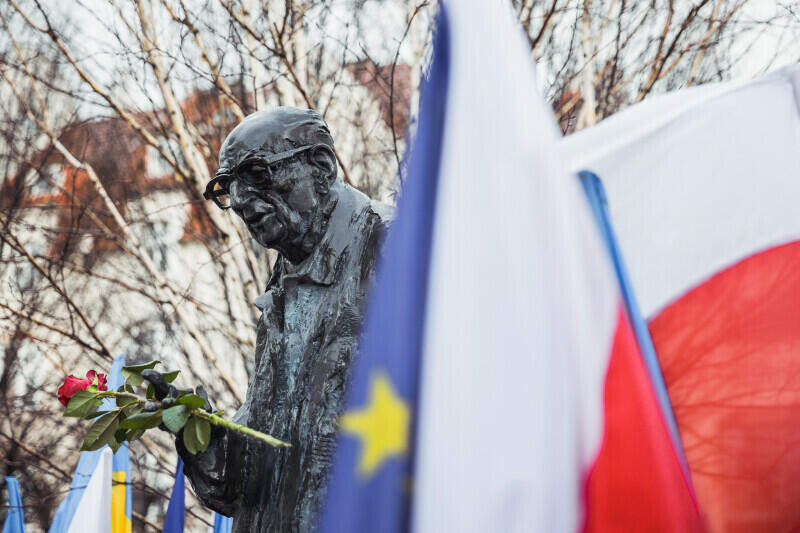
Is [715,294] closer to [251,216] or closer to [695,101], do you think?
[695,101]

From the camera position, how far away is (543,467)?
1878 millimetres

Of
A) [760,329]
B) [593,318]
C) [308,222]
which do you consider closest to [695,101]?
[760,329]

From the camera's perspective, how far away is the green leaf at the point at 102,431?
258 centimetres

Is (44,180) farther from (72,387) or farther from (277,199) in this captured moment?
(277,199)

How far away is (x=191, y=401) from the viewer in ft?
8.20

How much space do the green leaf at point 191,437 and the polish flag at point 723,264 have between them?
1083 millimetres

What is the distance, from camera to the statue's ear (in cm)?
273

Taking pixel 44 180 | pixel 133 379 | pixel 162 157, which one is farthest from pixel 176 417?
pixel 44 180

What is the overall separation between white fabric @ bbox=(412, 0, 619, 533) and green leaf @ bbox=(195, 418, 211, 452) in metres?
0.80

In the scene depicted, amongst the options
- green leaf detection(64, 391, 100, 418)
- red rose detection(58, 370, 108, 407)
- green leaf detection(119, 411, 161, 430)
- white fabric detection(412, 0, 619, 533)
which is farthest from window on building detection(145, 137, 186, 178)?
white fabric detection(412, 0, 619, 533)

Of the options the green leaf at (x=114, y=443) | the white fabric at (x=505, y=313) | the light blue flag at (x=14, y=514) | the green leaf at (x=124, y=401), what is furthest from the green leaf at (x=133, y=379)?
Answer: the light blue flag at (x=14, y=514)

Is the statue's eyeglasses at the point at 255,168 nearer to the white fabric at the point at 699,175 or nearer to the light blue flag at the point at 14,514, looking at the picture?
the white fabric at the point at 699,175

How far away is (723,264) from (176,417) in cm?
133

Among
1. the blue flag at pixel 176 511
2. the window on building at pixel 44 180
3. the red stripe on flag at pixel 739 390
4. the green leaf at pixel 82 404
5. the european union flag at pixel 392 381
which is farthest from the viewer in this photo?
the window on building at pixel 44 180
